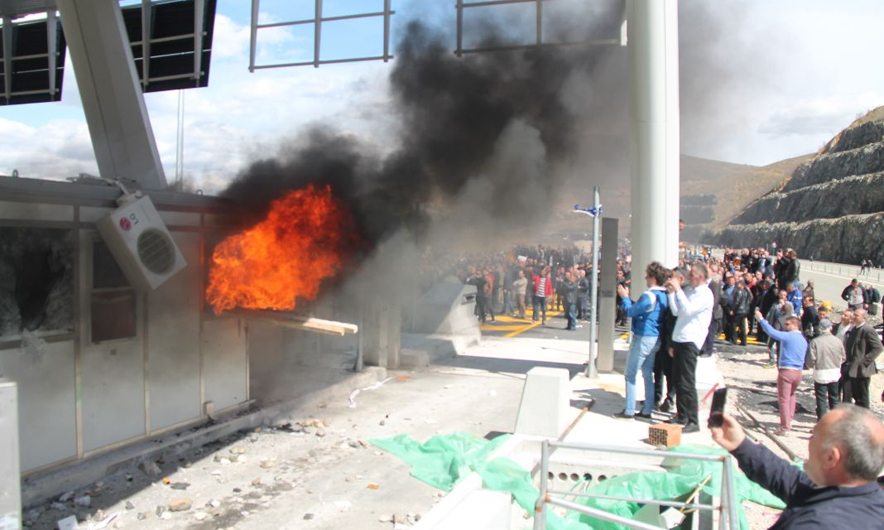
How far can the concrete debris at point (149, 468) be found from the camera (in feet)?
20.8

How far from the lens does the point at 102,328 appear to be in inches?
251

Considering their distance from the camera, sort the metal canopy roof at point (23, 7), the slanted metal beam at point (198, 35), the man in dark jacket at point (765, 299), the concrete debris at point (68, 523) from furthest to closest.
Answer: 1. the metal canopy roof at point (23, 7)
2. the man in dark jacket at point (765, 299)
3. the slanted metal beam at point (198, 35)
4. the concrete debris at point (68, 523)

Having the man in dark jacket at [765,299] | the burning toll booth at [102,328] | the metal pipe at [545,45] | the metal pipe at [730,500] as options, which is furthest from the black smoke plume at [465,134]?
the metal pipe at [730,500]

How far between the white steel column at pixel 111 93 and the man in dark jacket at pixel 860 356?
29.8 feet

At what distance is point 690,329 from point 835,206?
4583 centimetres

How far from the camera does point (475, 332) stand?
14477 mm

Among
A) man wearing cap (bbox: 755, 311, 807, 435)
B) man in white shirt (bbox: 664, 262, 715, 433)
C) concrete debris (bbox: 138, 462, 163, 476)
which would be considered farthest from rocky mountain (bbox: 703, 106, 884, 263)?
concrete debris (bbox: 138, 462, 163, 476)

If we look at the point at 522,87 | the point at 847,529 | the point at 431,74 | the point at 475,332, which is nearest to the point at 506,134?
the point at 522,87

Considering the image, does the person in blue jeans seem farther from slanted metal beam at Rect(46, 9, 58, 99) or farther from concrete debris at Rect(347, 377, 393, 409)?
slanted metal beam at Rect(46, 9, 58, 99)

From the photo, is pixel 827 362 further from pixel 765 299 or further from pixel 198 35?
pixel 198 35

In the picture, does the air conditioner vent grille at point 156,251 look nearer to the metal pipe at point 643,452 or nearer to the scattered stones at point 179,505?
the scattered stones at point 179,505

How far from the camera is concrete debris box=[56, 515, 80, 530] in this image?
16.9 ft

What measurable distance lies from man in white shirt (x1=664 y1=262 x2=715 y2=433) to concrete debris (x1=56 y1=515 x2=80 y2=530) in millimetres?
5712

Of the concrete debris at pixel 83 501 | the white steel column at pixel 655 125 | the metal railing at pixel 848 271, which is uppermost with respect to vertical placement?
the white steel column at pixel 655 125
